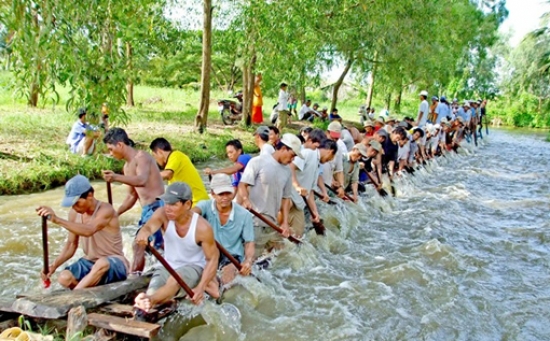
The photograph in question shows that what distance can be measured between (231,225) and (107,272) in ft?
4.15

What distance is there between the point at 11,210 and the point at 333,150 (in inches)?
215

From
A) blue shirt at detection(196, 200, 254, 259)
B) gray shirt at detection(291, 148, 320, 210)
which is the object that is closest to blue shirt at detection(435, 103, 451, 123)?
gray shirt at detection(291, 148, 320, 210)

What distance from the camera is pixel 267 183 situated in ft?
20.8

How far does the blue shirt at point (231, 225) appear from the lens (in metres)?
5.28

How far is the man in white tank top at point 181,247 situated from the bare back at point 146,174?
1196 mm

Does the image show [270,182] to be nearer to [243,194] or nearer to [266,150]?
[243,194]

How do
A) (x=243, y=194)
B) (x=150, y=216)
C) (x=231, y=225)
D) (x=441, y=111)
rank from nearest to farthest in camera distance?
1. (x=231, y=225)
2. (x=150, y=216)
3. (x=243, y=194)
4. (x=441, y=111)

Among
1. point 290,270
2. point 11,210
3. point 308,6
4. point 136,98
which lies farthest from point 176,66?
point 290,270

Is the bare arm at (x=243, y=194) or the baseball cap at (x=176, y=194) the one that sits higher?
the baseball cap at (x=176, y=194)

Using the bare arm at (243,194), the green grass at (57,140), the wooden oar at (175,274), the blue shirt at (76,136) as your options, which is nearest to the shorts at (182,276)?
the wooden oar at (175,274)

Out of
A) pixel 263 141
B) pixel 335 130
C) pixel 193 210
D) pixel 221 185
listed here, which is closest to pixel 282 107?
pixel 335 130

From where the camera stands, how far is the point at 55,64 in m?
5.07

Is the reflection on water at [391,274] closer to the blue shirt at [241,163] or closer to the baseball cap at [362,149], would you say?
the baseball cap at [362,149]

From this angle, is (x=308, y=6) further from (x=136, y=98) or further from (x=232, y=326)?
(x=136, y=98)
